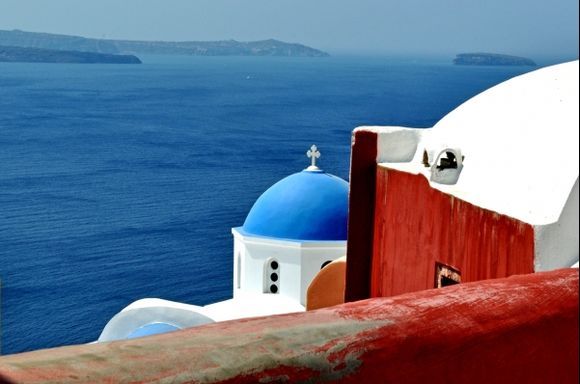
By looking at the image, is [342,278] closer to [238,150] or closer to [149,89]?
[238,150]

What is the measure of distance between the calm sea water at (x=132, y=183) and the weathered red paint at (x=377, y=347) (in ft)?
74.3

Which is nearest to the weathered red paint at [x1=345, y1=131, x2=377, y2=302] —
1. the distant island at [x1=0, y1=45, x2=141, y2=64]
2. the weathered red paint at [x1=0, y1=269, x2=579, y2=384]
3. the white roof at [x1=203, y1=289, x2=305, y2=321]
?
the weathered red paint at [x1=0, y1=269, x2=579, y2=384]

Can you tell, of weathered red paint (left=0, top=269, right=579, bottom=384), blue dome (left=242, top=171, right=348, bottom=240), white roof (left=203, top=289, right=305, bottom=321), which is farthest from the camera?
blue dome (left=242, top=171, right=348, bottom=240)

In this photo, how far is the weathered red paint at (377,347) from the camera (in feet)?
9.85

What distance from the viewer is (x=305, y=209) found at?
14547mm

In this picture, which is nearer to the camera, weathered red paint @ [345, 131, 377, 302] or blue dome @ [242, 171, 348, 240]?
weathered red paint @ [345, 131, 377, 302]

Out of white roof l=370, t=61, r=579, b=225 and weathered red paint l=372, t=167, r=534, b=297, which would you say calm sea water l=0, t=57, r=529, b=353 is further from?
white roof l=370, t=61, r=579, b=225

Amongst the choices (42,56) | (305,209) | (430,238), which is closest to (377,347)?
(430,238)

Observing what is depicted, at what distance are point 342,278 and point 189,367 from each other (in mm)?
6802

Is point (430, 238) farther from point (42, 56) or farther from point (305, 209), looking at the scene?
point (42, 56)

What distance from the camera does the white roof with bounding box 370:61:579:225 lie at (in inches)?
217

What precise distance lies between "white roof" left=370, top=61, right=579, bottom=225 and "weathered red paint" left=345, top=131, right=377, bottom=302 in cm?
45

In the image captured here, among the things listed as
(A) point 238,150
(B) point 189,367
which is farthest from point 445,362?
(A) point 238,150

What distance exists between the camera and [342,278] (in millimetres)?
9797
